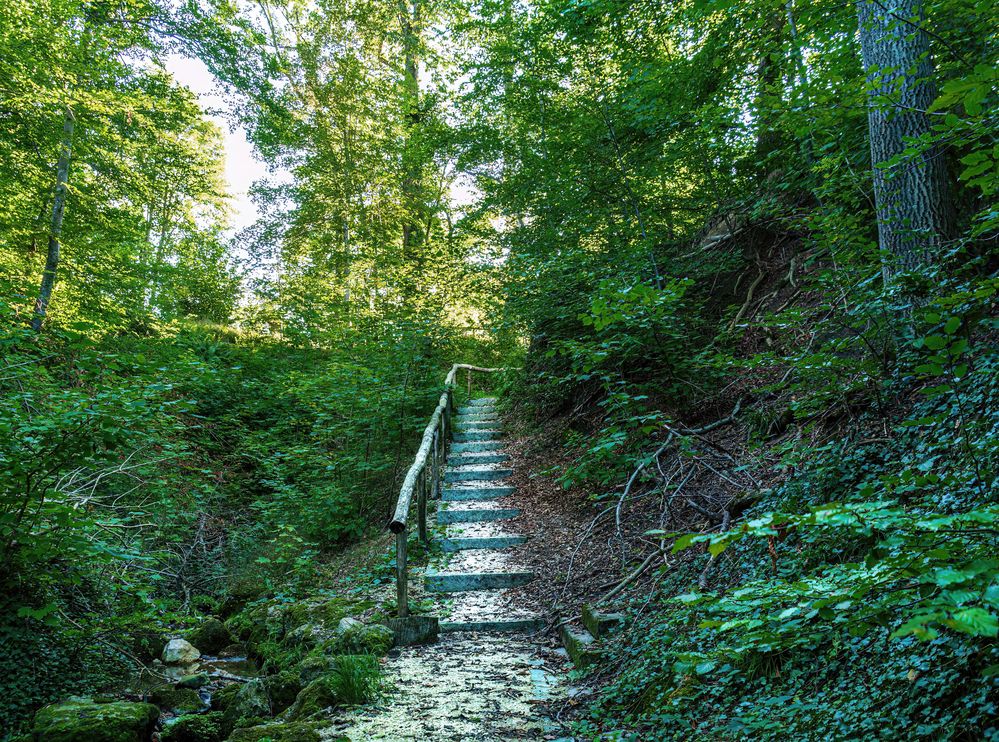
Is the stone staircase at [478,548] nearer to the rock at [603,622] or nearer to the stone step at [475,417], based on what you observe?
the rock at [603,622]

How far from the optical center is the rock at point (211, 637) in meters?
5.52

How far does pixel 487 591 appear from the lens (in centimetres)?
491

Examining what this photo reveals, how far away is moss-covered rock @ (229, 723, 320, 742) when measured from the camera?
9.11ft

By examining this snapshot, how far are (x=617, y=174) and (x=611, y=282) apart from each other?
320 centimetres

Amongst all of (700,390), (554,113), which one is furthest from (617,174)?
(700,390)

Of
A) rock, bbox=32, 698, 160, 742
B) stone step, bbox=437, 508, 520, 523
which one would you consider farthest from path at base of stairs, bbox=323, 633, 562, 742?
stone step, bbox=437, 508, 520, 523

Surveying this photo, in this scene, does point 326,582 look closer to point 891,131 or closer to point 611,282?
point 611,282

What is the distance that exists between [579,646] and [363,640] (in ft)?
5.19

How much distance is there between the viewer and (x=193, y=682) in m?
4.61

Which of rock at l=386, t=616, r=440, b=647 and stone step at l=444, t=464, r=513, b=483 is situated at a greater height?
stone step at l=444, t=464, r=513, b=483

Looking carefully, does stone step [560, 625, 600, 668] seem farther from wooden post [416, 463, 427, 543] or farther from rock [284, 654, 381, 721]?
wooden post [416, 463, 427, 543]

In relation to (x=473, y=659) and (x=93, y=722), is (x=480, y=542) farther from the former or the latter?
(x=93, y=722)

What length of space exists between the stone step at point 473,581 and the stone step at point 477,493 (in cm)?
192

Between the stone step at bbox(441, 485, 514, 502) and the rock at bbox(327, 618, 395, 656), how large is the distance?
2.91m
